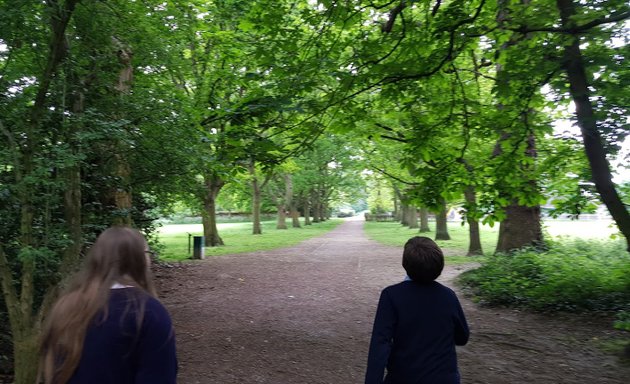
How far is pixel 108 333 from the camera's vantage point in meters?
1.75

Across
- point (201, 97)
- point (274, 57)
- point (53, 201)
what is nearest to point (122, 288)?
point (53, 201)

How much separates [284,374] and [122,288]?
4.24 metres

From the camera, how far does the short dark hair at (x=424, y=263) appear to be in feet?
8.77

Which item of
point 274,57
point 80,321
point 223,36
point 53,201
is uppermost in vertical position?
point 223,36

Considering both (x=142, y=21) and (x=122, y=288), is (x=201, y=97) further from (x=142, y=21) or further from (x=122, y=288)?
(x=122, y=288)

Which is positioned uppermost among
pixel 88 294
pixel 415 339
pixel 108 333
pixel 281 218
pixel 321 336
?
pixel 88 294

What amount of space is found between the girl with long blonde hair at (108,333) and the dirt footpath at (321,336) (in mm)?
3903

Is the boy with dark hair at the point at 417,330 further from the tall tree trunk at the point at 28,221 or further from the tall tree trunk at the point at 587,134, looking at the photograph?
the tall tree trunk at the point at 587,134

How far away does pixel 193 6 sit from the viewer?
38.6 feet

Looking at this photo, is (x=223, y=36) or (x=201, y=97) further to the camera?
(x=223, y=36)

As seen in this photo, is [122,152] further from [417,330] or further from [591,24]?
[591,24]

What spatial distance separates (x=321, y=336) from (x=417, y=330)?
16.1 ft

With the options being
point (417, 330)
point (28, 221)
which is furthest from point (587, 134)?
point (28, 221)

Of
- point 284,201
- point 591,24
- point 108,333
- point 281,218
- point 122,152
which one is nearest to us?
point 108,333
